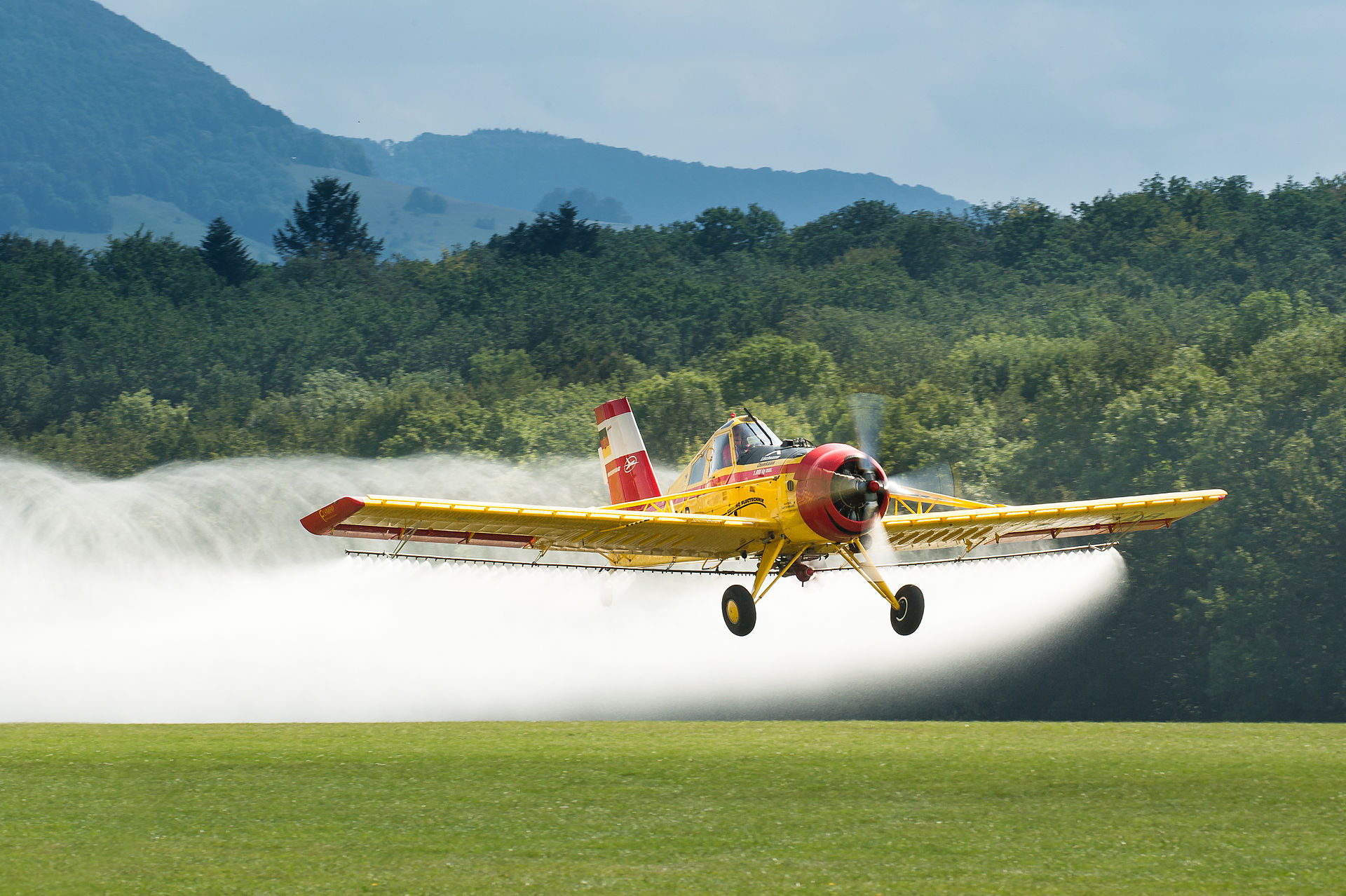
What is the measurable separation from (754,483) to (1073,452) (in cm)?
4836

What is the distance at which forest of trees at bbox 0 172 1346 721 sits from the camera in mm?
64750

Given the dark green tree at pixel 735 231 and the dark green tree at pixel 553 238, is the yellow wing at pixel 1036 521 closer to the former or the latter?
the dark green tree at pixel 553 238

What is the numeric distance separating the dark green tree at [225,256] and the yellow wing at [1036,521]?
135 metres

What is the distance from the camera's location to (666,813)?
22.1m

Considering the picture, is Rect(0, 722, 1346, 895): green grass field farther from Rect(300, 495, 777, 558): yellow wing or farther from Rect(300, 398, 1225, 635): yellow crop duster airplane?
Rect(300, 495, 777, 558): yellow wing

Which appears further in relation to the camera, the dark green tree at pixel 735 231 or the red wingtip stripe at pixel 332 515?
the dark green tree at pixel 735 231

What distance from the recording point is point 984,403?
270 feet

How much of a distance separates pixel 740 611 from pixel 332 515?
756 centimetres

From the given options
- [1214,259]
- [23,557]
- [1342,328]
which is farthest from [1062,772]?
[1214,259]

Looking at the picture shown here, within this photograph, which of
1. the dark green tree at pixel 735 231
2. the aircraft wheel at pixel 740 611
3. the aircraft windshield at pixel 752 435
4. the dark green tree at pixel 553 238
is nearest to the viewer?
the aircraft wheel at pixel 740 611

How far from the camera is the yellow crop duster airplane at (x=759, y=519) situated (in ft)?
78.2

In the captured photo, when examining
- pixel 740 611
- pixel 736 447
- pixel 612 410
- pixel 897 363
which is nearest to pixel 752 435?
pixel 736 447

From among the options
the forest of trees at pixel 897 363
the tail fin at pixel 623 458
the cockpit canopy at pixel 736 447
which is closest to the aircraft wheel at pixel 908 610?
the cockpit canopy at pixel 736 447

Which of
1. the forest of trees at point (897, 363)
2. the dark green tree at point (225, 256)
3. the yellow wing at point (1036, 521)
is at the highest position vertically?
the dark green tree at point (225, 256)
